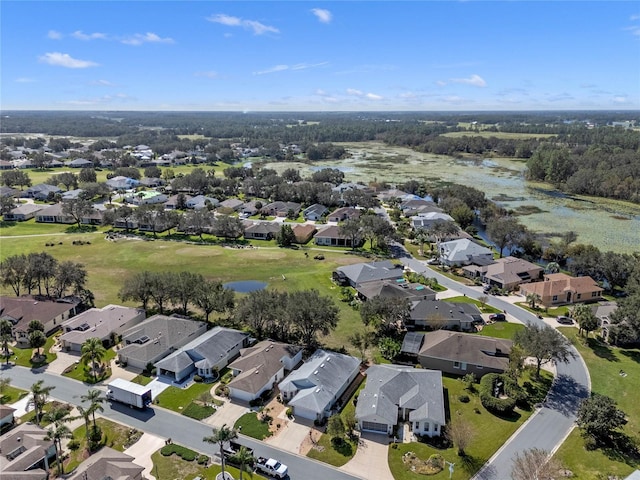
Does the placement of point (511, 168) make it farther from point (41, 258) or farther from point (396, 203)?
point (41, 258)

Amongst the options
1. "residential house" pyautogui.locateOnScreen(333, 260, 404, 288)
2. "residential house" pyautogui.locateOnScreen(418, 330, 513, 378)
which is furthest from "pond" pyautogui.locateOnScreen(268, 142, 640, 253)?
"residential house" pyautogui.locateOnScreen(418, 330, 513, 378)

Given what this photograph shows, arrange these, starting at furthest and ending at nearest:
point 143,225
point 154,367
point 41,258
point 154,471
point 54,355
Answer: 1. point 143,225
2. point 41,258
3. point 54,355
4. point 154,367
5. point 154,471

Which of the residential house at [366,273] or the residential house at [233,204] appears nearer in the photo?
the residential house at [366,273]

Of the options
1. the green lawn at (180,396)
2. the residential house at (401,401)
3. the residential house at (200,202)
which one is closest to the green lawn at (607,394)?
the residential house at (401,401)

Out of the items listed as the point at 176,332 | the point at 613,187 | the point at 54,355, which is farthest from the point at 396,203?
the point at 54,355

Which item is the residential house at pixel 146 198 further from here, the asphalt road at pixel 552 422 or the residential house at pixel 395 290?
the asphalt road at pixel 552 422

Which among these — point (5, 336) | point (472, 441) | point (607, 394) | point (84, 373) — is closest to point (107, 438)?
point (84, 373)

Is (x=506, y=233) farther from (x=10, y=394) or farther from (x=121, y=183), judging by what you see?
(x=121, y=183)
